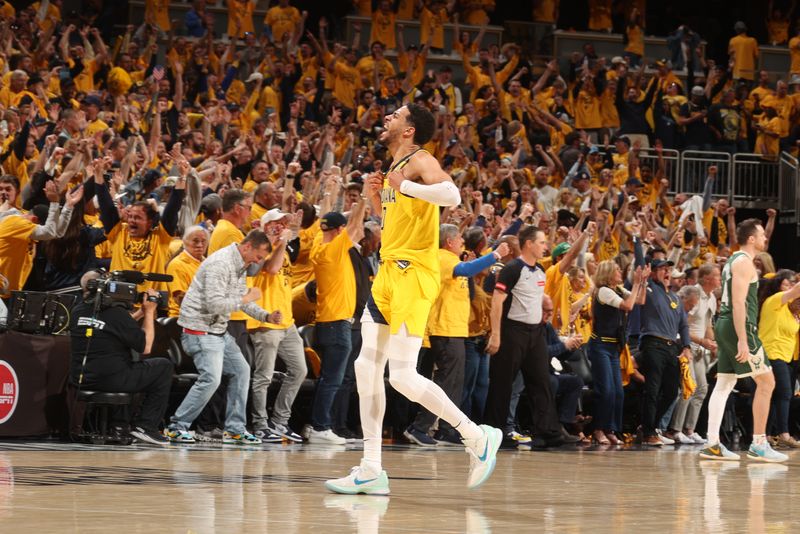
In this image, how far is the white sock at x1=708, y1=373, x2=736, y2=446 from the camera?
11.1 m

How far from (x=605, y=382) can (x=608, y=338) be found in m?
0.46

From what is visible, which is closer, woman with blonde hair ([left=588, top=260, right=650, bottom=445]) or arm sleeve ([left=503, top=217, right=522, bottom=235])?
woman with blonde hair ([left=588, top=260, right=650, bottom=445])

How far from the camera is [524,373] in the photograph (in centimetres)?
1195

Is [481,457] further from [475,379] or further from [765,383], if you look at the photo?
[475,379]

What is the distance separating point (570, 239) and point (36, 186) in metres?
6.15

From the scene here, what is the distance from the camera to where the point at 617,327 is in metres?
13.0

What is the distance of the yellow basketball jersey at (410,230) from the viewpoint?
720cm

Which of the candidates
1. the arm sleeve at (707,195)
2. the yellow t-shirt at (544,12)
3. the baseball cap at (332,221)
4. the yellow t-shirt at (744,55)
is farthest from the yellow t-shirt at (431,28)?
the baseball cap at (332,221)

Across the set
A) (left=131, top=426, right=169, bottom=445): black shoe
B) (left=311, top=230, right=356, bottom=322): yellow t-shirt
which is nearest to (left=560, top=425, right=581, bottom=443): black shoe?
(left=311, top=230, right=356, bottom=322): yellow t-shirt

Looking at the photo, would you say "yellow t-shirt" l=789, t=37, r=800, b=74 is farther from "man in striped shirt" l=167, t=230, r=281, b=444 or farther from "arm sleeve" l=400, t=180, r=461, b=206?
"arm sleeve" l=400, t=180, r=461, b=206

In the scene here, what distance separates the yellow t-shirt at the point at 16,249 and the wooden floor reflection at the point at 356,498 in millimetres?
1783

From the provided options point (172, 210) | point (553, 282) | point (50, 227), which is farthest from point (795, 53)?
point (50, 227)

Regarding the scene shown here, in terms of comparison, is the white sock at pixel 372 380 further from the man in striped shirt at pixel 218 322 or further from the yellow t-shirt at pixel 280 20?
the yellow t-shirt at pixel 280 20

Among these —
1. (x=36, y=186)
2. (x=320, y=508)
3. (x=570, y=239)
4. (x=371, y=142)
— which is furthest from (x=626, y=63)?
(x=320, y=508)
